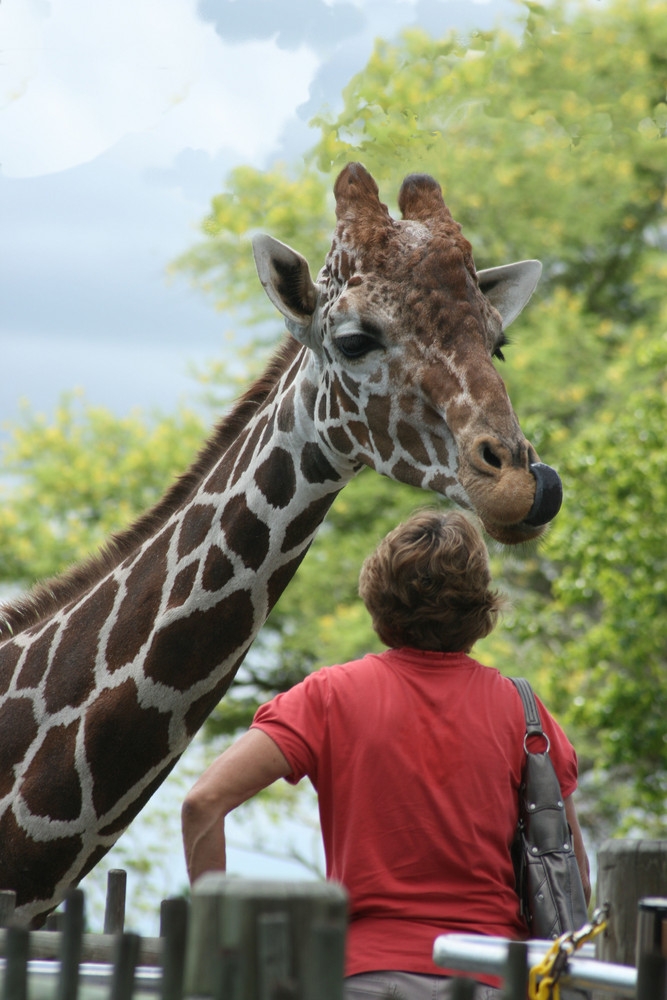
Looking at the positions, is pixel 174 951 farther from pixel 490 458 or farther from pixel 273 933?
pixel 490 458

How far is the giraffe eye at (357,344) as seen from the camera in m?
3.51

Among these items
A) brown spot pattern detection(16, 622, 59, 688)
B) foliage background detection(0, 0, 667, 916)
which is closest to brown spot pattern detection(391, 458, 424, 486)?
brown spot pattern detection(16, 622, 59, 688)

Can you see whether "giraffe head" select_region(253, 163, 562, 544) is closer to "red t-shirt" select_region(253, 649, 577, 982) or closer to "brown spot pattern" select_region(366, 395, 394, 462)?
"brown spot pattern" select_region(366, 395, 394, 462)

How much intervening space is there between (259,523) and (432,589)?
3.48 feet

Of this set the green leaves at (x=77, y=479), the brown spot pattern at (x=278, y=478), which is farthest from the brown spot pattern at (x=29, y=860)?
the green leaves at (x=77, y=479)

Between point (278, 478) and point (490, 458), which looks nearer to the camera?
point (490, 458)

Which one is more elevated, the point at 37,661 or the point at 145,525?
the point at 145,525

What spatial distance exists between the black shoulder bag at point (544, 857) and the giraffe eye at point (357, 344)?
4.60ft

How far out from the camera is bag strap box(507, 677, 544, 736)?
2.63 metres

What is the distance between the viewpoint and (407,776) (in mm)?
2492

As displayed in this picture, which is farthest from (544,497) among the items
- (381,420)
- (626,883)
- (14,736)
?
(14,736)

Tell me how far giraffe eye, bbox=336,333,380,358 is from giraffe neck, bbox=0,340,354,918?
217 mm

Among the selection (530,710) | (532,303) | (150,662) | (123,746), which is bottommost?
(123,746)

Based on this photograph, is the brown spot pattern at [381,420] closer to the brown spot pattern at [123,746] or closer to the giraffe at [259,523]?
the giraffe at [259,523]
